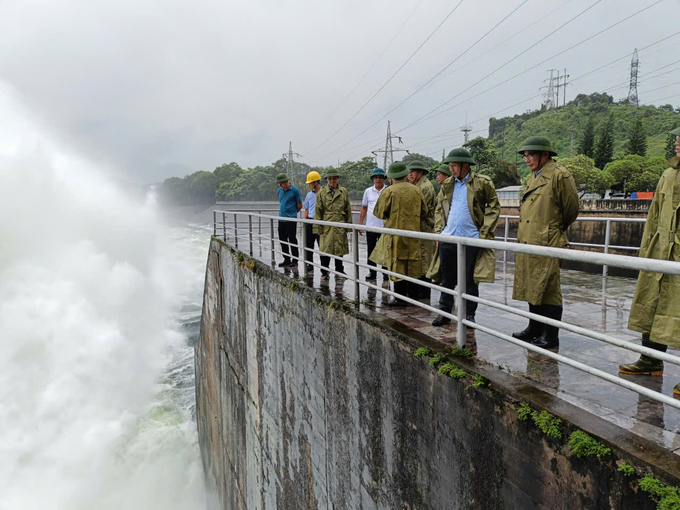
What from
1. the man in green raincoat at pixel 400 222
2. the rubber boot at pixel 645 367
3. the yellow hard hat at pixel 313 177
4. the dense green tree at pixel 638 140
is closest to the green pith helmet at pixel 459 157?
the man in green raincoat at pixel 400 222

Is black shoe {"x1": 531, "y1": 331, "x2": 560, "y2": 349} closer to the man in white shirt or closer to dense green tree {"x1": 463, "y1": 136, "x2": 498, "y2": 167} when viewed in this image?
the man in white shirt

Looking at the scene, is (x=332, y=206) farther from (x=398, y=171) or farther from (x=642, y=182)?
(x=642, y=182)

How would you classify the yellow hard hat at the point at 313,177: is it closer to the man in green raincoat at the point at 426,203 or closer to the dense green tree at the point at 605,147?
the man in green raincoat at the point at 426,203

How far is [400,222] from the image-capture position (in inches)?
201

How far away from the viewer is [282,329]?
21.8 feet

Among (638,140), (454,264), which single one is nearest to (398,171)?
(454,264)

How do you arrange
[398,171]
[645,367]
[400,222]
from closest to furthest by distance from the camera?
1. [645,367]
2. [400,222]
3. [398,171]

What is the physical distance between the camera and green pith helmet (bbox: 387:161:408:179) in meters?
5.17

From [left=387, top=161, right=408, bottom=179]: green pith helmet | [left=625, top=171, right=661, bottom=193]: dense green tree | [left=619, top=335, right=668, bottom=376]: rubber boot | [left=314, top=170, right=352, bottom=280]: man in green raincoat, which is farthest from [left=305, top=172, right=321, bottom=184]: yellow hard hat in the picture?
[left=625, top=171, right=661, bottom=193]: dense green tree

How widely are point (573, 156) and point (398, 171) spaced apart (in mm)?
73518

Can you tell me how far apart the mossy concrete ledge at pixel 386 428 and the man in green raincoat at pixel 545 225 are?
743mm

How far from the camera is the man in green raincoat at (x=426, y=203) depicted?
5246 mm

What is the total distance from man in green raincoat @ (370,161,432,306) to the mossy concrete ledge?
2.21 ft

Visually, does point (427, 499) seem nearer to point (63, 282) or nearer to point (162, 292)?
point (63, 282)
